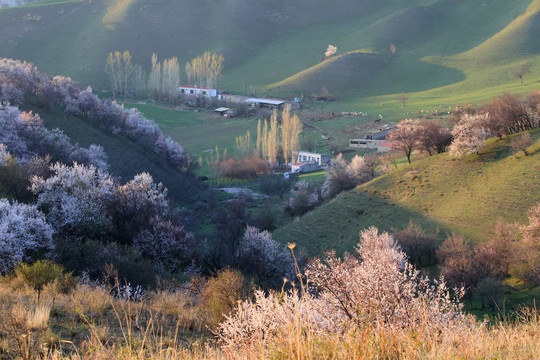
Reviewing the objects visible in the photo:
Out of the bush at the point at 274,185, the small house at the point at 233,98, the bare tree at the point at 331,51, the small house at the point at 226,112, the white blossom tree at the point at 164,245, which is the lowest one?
the bush at the point at 274,185

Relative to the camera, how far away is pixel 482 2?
136875mm

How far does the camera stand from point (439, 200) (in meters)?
31.7

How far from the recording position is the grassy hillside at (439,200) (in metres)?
28.4

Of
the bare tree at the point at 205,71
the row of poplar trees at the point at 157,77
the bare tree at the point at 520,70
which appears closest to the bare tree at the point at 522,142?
the bare tree at the point at 520,70

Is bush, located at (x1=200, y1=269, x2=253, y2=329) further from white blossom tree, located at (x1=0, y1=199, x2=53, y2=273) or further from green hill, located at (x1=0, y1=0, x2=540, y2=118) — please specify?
green hill, located at (x1=0, y1=0, x2=540, y2=118)

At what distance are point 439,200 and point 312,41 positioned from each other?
4500 inches

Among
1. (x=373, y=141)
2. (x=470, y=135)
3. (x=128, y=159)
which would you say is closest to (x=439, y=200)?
(x=470, y=135)

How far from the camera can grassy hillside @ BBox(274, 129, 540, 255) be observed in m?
28.4

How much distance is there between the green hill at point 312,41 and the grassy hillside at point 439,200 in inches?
1791

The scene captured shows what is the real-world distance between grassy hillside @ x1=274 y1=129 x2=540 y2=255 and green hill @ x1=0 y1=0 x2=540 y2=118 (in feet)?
149

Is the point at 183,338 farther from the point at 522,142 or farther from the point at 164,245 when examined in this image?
the point at 522,142

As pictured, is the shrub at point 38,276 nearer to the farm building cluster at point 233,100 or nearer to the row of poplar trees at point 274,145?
the row of poplar trees at point 274,145

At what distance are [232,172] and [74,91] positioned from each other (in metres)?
20.6

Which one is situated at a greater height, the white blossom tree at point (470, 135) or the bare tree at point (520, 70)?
the bare tree at point (520, 70)
